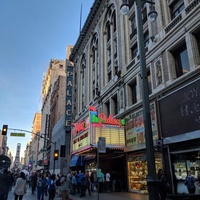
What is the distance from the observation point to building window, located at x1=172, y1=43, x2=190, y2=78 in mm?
14870

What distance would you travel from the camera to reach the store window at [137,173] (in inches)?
694

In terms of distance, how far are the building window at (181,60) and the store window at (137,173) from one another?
704 centimetres

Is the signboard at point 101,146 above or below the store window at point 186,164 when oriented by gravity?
above

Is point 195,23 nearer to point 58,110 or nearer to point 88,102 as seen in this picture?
point 88,102

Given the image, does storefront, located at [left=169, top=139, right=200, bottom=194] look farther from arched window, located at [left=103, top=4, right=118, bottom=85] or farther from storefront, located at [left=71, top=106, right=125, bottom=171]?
arched window, located at [left=103, top=4, right=118, bottom=85]

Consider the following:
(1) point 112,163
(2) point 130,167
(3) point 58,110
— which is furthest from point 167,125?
(3) point 58,110

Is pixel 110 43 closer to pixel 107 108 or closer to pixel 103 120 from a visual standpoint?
pixel 107 108

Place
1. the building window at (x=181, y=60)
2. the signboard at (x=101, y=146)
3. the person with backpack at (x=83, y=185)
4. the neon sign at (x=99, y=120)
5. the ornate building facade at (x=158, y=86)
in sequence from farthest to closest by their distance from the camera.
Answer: the neon sign at (x=99, y=120) < the person with backpack at (x=83, y=185) < the building window at (x=181, y=60) < the ornate building facade at (x=158, y=86) < the signboard at (x=101, y=146)

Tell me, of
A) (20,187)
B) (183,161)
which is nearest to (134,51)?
(183,161)

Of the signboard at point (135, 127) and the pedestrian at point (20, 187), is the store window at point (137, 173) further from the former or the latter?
the pedestrian at point (20, 187)

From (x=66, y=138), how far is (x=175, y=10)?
30013 mm

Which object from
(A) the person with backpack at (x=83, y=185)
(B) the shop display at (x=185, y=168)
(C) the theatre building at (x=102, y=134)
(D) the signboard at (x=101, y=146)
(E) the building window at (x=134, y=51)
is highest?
(E) the building window at (x=134, y=51)

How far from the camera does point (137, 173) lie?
731 inches

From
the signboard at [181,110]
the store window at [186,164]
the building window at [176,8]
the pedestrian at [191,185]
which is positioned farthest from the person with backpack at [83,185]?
the building window at [176,8]
